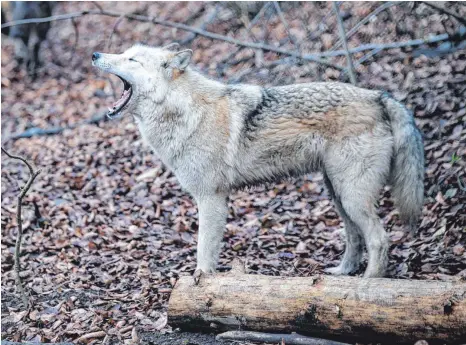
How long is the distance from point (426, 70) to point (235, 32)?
4736 millimetres

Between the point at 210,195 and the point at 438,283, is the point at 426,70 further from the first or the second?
the point at 438,283

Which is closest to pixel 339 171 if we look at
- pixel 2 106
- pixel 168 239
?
pixel 168 239

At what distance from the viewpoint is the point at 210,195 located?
5.49 m

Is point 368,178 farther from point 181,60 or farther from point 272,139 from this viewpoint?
point 181,60

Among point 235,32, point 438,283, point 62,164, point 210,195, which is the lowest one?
point 438,283

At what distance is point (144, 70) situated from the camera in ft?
18.1

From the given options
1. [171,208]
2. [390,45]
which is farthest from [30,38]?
Answer: [390,45]

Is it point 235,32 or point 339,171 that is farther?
point 235,32

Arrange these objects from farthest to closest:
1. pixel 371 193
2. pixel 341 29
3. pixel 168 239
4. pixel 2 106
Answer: pixel 2 106 < pixel 341 29 < pixel 168 239 < pixel 371 193

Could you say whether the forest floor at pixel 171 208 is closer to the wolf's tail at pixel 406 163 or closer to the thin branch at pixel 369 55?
the thin branch at pixel 369 55

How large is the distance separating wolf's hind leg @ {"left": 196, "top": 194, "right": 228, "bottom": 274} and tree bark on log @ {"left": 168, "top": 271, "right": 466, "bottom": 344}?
73cm

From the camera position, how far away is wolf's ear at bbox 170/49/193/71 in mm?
5551

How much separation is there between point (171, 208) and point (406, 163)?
3.32 m

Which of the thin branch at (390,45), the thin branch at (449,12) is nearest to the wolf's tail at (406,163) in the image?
the thin branch at (449,12)
